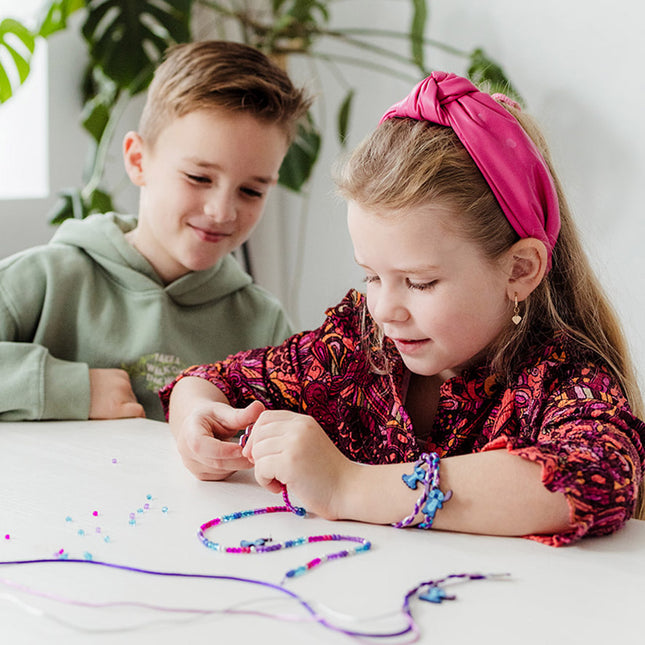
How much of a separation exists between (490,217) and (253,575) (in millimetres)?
426

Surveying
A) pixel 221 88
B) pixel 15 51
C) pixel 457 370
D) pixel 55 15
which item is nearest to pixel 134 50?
pixel 55 15

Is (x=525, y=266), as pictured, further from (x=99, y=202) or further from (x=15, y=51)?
(x=99, y=202)

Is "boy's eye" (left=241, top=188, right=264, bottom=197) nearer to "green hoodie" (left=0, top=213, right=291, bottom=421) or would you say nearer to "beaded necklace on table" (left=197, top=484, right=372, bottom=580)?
"green hoodie" (left=0, top=213, right=291, bottom=421)

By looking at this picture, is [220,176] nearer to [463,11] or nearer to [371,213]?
[371,213]

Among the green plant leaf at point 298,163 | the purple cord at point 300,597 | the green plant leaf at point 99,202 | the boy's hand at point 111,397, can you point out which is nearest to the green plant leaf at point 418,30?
the green plant leaf at point 298,163

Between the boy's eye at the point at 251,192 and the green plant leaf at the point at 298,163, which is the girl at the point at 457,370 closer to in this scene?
the boy's eye at the point at 251,192

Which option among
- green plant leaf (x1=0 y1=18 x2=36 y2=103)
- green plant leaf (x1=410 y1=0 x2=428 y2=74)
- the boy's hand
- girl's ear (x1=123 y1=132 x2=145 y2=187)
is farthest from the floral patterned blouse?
green plant leaf (x1=410 y1=0 x2=428 y2=74)

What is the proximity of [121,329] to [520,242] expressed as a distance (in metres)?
0.75

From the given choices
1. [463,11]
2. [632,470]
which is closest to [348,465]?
[632,470]

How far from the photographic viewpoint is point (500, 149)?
83 centimetres

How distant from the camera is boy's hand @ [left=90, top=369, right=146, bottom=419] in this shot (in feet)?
3.88

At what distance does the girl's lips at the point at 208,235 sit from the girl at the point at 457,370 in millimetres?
416

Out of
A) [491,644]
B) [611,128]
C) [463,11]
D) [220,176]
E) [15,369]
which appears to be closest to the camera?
[491,644]

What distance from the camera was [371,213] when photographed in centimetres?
85
